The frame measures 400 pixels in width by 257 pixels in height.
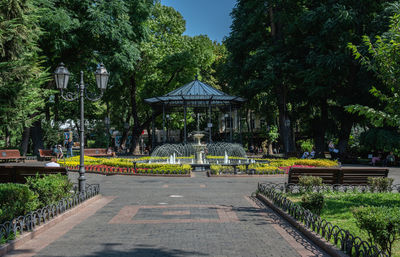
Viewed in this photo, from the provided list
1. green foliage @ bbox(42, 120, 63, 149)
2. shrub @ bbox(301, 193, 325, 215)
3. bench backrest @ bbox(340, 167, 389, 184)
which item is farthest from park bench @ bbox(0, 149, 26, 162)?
shrub @ bbox(301, 193, 325, 215)

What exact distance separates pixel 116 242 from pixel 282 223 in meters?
3.70

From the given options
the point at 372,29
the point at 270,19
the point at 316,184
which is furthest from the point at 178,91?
the point at 316,184

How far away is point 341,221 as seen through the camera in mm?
7965

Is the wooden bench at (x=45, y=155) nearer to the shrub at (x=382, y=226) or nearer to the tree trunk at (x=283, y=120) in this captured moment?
the tree trunk at (x=283, y=120)

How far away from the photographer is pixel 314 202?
8.27 metres

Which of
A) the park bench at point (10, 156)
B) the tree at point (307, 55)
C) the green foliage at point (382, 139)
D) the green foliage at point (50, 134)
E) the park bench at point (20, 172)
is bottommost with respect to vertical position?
the park bench at point (20, 172)

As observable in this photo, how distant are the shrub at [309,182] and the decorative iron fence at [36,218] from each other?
6623 millimetres

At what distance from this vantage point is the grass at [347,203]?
7.78m

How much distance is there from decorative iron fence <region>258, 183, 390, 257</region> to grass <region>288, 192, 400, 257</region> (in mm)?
373

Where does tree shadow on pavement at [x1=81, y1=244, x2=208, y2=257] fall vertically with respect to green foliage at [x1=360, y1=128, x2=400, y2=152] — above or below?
below

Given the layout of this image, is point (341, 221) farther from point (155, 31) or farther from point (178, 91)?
point (155, 31)

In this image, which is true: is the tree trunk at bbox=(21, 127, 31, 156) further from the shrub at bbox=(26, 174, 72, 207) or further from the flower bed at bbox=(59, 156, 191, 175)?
the shrub at bbox=(26, 174, 72, 207)

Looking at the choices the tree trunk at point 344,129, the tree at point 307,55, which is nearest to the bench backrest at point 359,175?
the tree at point 307,55

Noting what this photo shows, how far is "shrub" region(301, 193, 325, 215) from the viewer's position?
8227 millimetres
